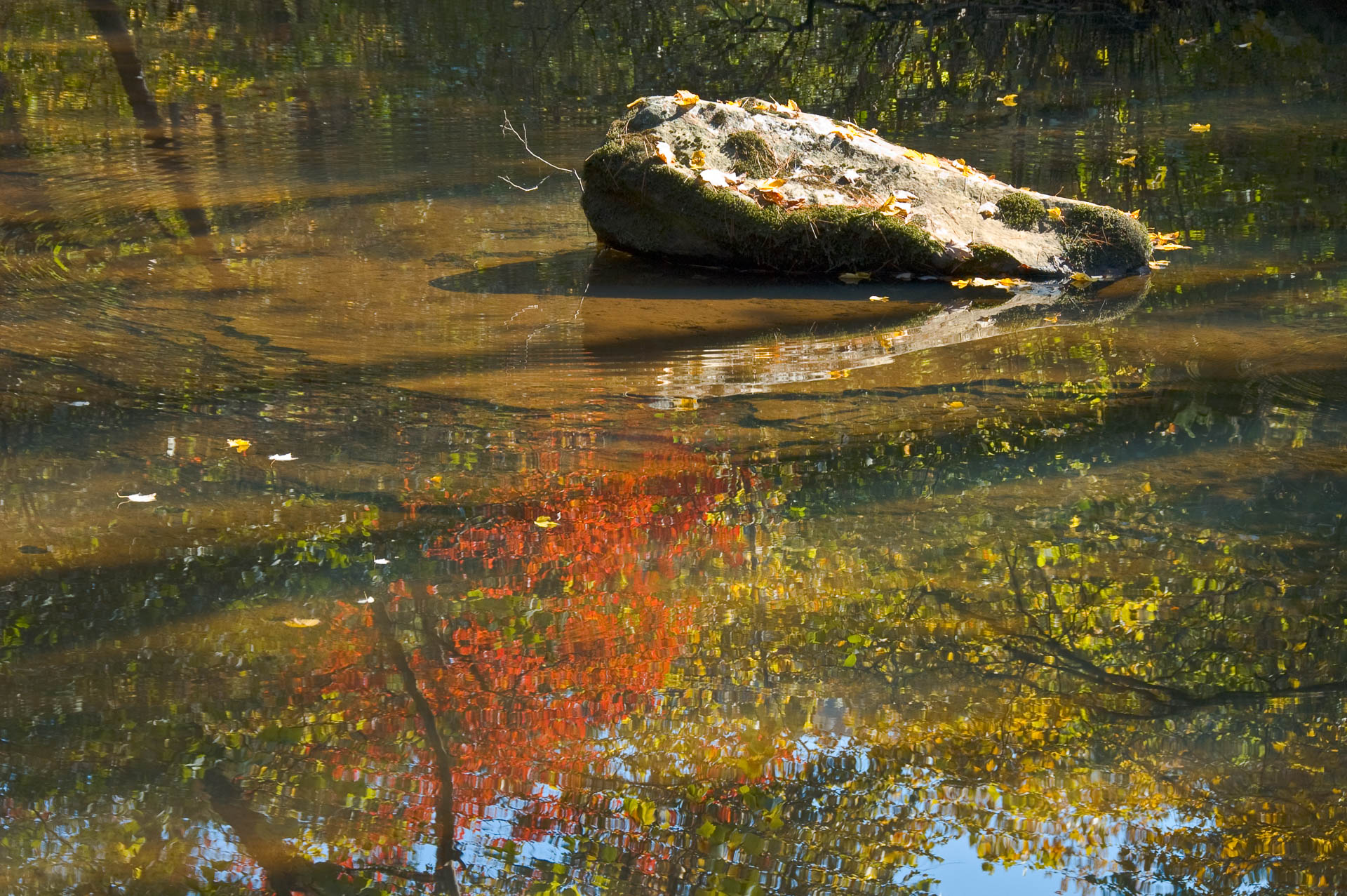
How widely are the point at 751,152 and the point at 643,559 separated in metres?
4.25

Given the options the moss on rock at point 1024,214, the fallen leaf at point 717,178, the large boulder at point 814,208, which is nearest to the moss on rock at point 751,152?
the large boulder at point 814,208

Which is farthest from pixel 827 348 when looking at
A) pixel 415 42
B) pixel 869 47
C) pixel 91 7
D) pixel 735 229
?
pixel 91 7

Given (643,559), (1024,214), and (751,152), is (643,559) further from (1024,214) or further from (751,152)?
(1024,214)

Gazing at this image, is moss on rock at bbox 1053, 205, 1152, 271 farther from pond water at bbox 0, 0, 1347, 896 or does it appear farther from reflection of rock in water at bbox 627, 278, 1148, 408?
pond water at bbox 0, 0, 1347, 896

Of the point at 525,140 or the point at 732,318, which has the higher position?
the point at 525,140

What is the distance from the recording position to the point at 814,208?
25.4 feet

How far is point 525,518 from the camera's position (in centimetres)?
472

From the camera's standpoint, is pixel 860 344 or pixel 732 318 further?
pixel 732 318

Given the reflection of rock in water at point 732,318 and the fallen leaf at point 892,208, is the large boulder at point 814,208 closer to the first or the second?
the fallen leaf at point 892,208

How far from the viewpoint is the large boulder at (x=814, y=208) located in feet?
25.2

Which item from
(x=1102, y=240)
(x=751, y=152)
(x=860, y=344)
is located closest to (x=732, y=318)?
(x=860, y=344)

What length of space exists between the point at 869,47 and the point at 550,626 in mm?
12527

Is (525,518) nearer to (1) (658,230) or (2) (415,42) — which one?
(1) (658,230)

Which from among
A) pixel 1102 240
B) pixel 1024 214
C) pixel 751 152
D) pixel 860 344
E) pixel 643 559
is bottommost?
pixel 643 559
